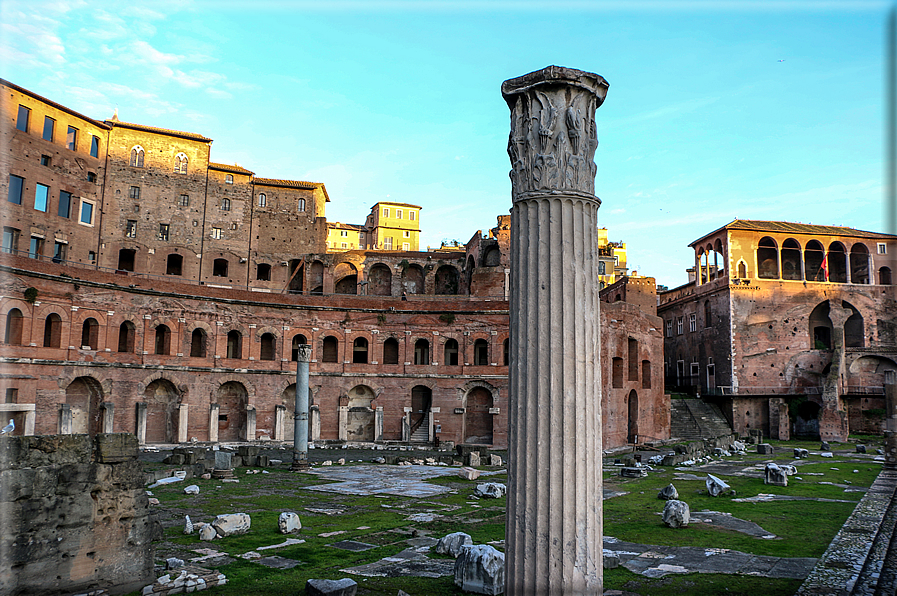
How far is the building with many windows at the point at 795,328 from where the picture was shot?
41.5m

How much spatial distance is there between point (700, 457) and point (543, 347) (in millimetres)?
25545

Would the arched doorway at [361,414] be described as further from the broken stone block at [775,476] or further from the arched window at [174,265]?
the broken stone block at [775,476]

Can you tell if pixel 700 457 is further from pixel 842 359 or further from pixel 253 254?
pixel 253 254

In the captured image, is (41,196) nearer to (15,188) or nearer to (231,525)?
(15,188)

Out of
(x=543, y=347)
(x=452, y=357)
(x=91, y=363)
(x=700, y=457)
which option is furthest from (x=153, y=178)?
(x=543, y=347)

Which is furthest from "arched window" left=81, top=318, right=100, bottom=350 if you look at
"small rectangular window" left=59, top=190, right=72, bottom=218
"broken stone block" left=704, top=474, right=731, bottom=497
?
"broken stone block" left=704, top=474, right=731, bottom=497

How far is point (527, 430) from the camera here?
488cm

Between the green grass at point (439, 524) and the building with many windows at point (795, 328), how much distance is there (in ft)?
77.0

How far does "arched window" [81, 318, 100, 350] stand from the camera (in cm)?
3053

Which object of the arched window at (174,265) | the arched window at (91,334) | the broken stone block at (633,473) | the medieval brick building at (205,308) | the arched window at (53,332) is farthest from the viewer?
the arched window at (174,265)

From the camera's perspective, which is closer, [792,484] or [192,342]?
[792,484]

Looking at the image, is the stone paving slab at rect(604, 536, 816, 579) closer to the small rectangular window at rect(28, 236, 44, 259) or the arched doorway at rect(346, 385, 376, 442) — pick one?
the arched doorway at rect(346, 385, 376, 442)

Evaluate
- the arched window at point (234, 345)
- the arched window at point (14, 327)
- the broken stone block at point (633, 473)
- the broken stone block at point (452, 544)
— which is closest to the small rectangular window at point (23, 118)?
the arched window at point (14, 327)

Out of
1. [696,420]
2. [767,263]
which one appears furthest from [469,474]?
[767,263]
